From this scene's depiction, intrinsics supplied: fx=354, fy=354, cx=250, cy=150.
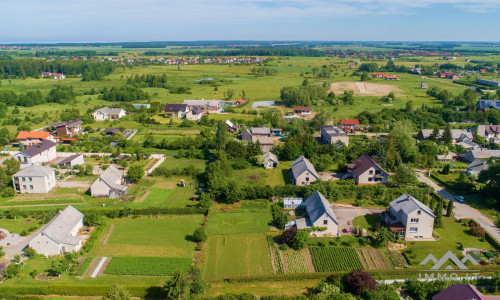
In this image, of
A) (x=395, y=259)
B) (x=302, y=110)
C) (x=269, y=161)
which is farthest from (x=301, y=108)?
(x=395, y=259)

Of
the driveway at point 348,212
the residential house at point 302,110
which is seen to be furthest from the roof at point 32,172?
the residential house at point 302,110

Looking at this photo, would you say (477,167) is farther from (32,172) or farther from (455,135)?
(32,172)

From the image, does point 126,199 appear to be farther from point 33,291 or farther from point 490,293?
point 490,293

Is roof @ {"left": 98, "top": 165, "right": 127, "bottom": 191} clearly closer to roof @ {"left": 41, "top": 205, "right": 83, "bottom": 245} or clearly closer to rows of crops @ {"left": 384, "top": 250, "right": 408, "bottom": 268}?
roof @ {"left": 41, "top": 205, "right": 83, "bottom": 245}

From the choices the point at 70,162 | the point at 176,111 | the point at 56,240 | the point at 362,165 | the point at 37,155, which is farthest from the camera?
the point at 176,111

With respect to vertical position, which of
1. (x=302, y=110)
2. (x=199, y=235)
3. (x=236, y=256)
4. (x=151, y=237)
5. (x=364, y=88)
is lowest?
(x=236, y=256)

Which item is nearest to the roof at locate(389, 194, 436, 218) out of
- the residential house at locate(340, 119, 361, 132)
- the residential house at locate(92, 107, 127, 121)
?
the residential house at locate(340, 119, 361, 132)
